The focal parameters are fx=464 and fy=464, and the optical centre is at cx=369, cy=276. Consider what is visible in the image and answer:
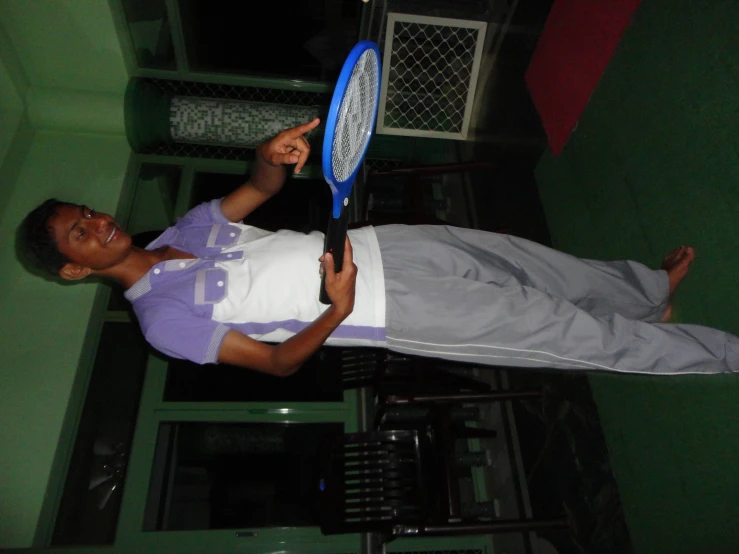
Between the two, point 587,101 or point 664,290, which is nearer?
point 664,290

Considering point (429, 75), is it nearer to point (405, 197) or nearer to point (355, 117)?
point (405, 197)

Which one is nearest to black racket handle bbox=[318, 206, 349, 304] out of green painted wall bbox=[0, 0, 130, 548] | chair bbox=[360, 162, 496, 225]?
chair bbox=[360, 162, 496, 225]

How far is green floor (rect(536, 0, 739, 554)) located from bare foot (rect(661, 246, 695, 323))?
0.03 m

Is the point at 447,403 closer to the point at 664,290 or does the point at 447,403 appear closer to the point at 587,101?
the point at 664,290

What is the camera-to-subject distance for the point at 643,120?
1.81 m

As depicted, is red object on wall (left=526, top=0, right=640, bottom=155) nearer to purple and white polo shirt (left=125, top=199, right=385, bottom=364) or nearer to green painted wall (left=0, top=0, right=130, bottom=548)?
purple and white polo shirt (left=125, top=199, right=385, bottom=364)

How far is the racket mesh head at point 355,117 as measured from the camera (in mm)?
935

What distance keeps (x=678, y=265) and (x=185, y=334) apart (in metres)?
1.58

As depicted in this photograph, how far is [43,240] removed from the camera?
1.29m

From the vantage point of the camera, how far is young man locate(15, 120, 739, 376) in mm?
1249

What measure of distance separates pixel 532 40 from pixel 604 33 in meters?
0.67

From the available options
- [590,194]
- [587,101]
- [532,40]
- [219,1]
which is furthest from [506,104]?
[219,1]

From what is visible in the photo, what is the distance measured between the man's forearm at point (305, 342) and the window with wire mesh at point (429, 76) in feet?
8.01

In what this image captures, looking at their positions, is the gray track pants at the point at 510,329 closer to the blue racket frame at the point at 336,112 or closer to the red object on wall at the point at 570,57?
the blue racket frame at the point at 336,112
